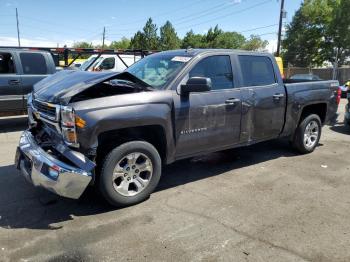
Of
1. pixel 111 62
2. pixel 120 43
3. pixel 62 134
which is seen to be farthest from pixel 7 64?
pixel 120 43

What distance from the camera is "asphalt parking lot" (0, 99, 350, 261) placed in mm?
3260

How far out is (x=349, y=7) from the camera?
43.3 metres

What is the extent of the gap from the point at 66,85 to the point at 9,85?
5.15 m

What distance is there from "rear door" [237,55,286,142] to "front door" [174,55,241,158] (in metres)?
0.21

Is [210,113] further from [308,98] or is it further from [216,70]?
[308,98]

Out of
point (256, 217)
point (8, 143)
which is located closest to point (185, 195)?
point (256, 217)

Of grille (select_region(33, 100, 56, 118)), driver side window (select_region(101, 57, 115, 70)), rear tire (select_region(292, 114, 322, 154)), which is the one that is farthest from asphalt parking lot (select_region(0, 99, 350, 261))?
driver side window (select_region(101, 57, 115, 70))

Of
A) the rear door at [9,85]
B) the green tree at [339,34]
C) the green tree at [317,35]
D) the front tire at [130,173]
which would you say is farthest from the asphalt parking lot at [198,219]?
the green tree at [317,35]

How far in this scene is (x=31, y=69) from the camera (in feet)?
28.9

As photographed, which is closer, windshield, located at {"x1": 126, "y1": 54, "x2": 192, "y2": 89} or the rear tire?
windshield, located at {"x1": 126, "y1": 54, "x2": 192, "y2": 89}

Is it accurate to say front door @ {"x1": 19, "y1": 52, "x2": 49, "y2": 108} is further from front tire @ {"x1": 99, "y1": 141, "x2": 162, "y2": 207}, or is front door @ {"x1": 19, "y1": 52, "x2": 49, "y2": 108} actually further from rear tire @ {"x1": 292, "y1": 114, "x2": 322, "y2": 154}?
rear tire @ {"x1": 292, "y1": 114, "x2": 322, "y2": 154}

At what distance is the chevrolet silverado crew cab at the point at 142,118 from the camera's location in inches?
146

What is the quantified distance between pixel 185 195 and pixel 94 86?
1786mm

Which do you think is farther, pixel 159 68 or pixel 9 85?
pixel 9 85
